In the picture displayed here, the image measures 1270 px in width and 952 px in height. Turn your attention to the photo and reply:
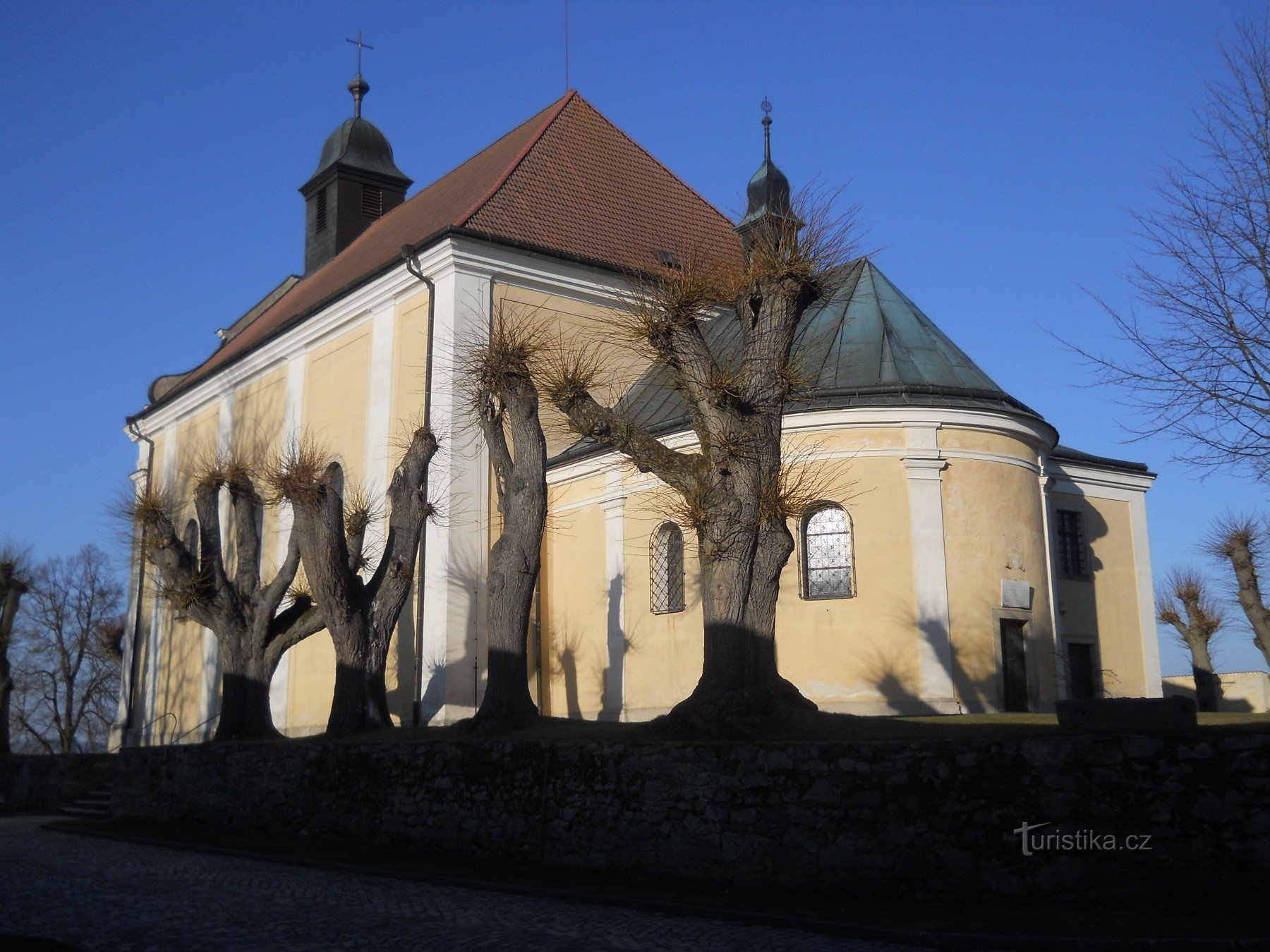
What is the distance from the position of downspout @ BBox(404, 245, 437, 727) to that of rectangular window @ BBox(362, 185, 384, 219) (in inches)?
412

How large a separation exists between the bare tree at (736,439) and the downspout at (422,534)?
747 centimetres

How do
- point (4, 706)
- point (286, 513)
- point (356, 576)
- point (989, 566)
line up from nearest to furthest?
point (356, 576)
point (989, 566)
point (286, 513)
point (4, 706)

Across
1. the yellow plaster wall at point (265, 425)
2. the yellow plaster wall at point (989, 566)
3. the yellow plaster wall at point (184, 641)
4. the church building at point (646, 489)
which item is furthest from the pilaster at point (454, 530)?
the yellow plaster wall at point (184, 641)

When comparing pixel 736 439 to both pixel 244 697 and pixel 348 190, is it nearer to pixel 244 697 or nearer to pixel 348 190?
pixel 244 697

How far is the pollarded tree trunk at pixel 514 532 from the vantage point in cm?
1321

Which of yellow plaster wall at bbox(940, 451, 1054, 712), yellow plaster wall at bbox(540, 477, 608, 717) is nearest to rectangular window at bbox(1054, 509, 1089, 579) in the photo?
yellow plaster wall at bbox(940, 451, 1054, 712)

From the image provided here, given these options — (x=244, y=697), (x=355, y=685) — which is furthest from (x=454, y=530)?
(x=355, y=685)

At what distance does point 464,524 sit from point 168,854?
7.83 meters

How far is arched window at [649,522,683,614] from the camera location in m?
19.5

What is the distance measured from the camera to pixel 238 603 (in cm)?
1788

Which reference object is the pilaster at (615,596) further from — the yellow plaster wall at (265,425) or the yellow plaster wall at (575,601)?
the yellow plaster wall at (265,425)

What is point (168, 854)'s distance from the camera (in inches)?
526

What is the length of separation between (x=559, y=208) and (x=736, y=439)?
13.2 m

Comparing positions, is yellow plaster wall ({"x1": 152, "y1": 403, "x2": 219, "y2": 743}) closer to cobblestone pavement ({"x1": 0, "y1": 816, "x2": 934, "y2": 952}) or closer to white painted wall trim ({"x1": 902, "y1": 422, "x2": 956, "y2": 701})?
cobblestone pavement ({"x1": 0, "y1": 816, "x2": 934, "y2": 952})
